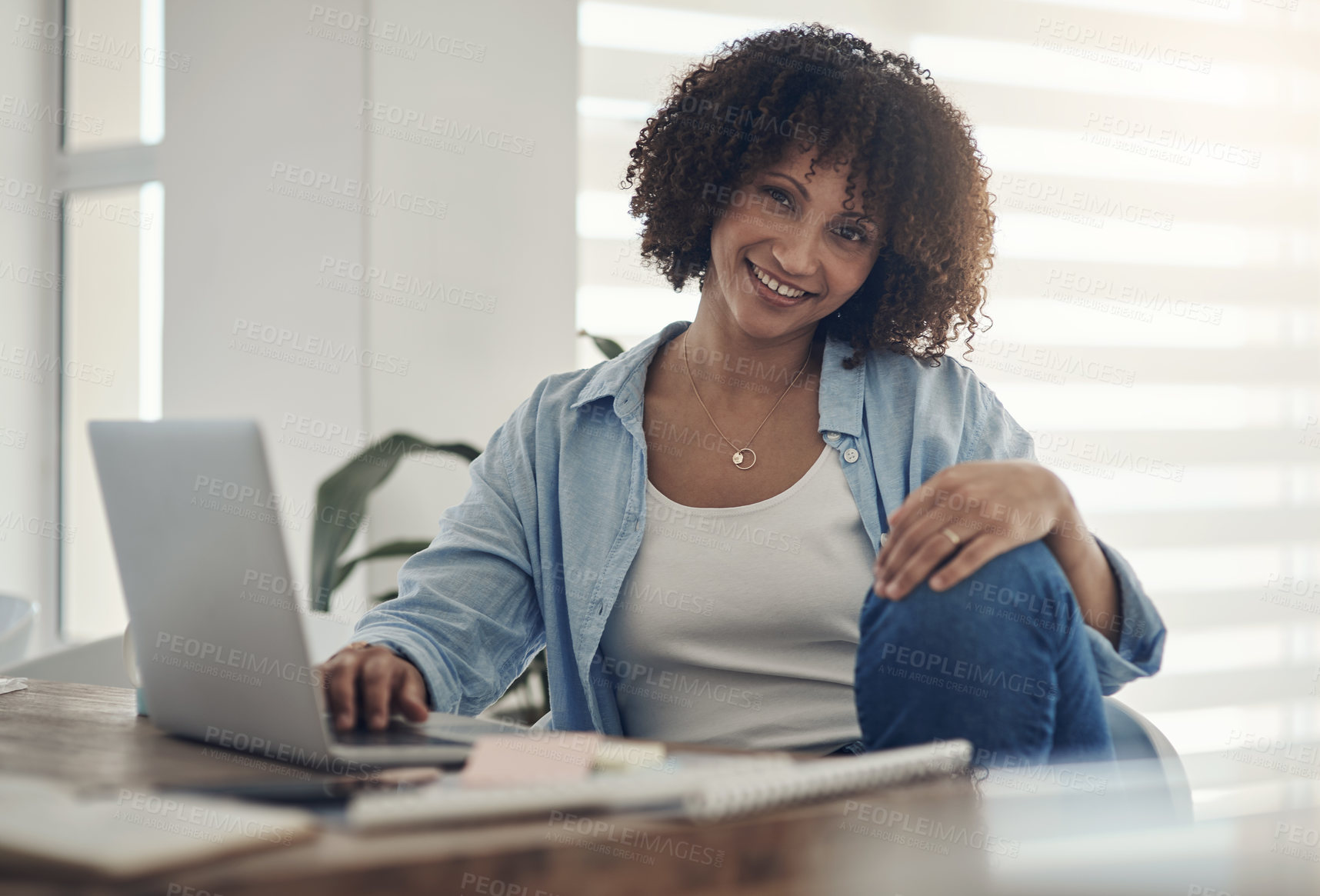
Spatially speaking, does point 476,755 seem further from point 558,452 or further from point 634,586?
point 558,452

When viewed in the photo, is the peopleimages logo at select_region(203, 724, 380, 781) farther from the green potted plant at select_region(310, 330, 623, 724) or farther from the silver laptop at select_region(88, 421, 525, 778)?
the green potted plant at select_region(310, 330, 623, 724)

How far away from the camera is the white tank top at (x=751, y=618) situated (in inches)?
47.4

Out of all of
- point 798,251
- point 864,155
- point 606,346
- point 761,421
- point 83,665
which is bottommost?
point 83,665

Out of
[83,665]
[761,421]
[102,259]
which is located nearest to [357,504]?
[83,665]

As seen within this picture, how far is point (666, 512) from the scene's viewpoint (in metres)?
1.29

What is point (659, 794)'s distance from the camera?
532 millimetres

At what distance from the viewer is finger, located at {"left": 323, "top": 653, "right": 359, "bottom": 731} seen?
0.84 m

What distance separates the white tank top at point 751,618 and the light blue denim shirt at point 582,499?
0.10ft

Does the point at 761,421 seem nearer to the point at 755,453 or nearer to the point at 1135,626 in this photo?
the point at 755,453

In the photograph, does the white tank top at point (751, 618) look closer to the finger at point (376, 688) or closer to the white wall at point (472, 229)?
the finger at point (376, 688)

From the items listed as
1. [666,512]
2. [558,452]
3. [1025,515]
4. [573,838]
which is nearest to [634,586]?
[666,512]

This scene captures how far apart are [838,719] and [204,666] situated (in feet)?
2.27

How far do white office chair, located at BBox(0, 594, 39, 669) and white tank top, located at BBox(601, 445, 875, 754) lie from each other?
48.1 inches

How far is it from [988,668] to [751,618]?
52 cm
